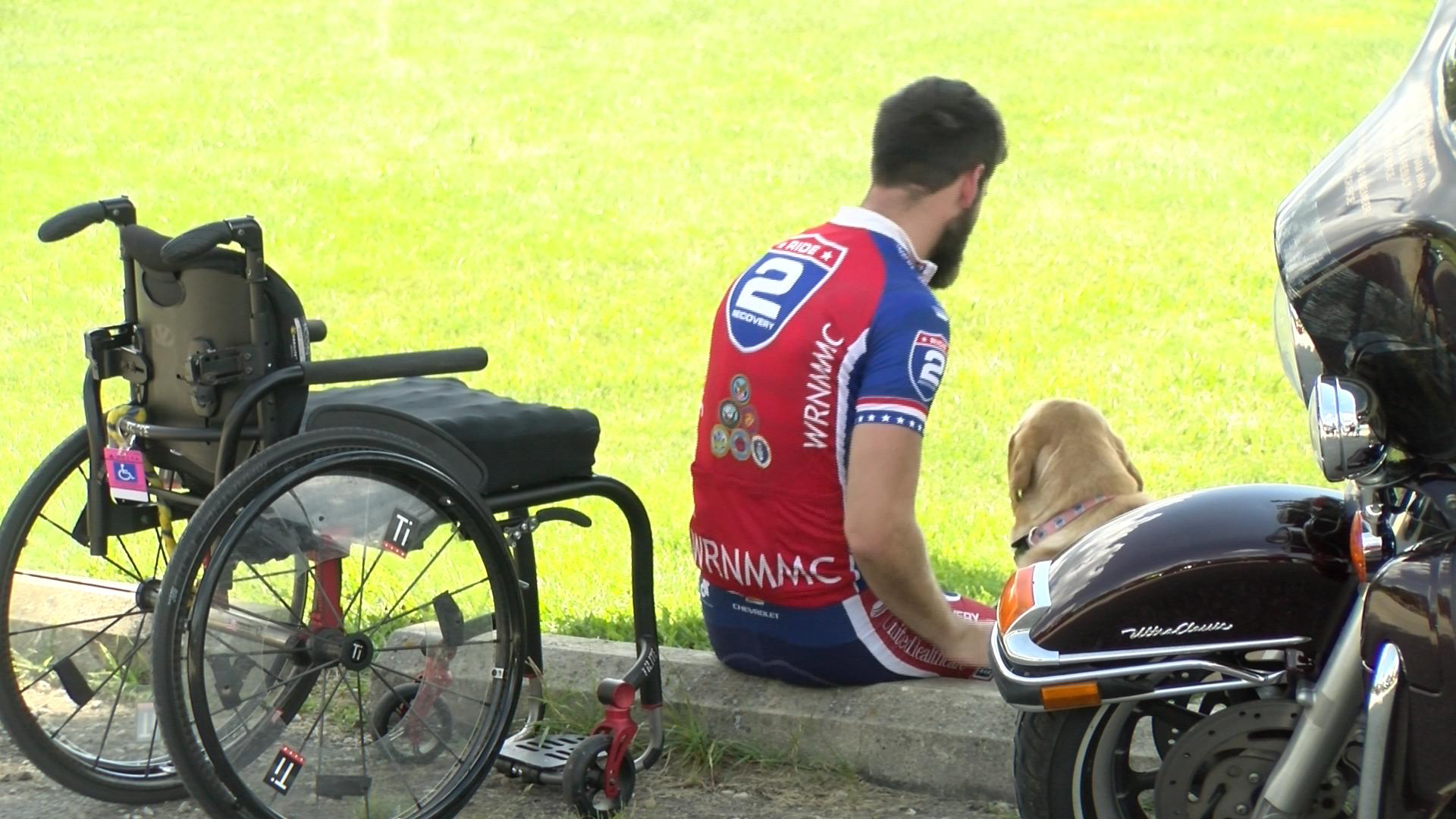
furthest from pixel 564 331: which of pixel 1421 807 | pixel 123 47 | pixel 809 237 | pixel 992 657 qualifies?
pixel 123 47

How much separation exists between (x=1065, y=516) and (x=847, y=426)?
3.16 ft

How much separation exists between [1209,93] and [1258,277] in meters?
5.82

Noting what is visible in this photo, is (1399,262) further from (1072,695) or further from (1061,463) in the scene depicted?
(1061,463)

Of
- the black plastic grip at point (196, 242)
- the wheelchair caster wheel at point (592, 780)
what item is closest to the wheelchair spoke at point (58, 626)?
the black plastic grip at point (196, 242)

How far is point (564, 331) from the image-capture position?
10656 mm

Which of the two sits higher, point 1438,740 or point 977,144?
point 977,144

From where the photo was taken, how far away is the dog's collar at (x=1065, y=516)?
4809mm

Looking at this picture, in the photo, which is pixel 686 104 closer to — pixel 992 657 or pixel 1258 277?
pixel 1258 277

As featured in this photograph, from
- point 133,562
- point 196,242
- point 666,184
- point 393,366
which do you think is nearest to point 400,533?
point 393,366

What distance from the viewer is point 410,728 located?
3.88 metres

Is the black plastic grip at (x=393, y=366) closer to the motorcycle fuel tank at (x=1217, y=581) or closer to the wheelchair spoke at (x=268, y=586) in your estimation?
the wheelchair spoke at (x=268, y=586)

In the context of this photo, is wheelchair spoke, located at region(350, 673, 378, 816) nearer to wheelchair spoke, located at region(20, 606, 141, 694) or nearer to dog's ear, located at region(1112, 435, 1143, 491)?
wheelchair spoke, located at region(20, 606, 141, 694)

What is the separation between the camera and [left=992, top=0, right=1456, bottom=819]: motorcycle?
2.75 m

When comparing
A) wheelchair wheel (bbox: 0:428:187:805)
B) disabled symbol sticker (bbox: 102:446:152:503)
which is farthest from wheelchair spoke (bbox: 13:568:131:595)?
disabled symbol sticker (bbox: 102:446:152:503)
